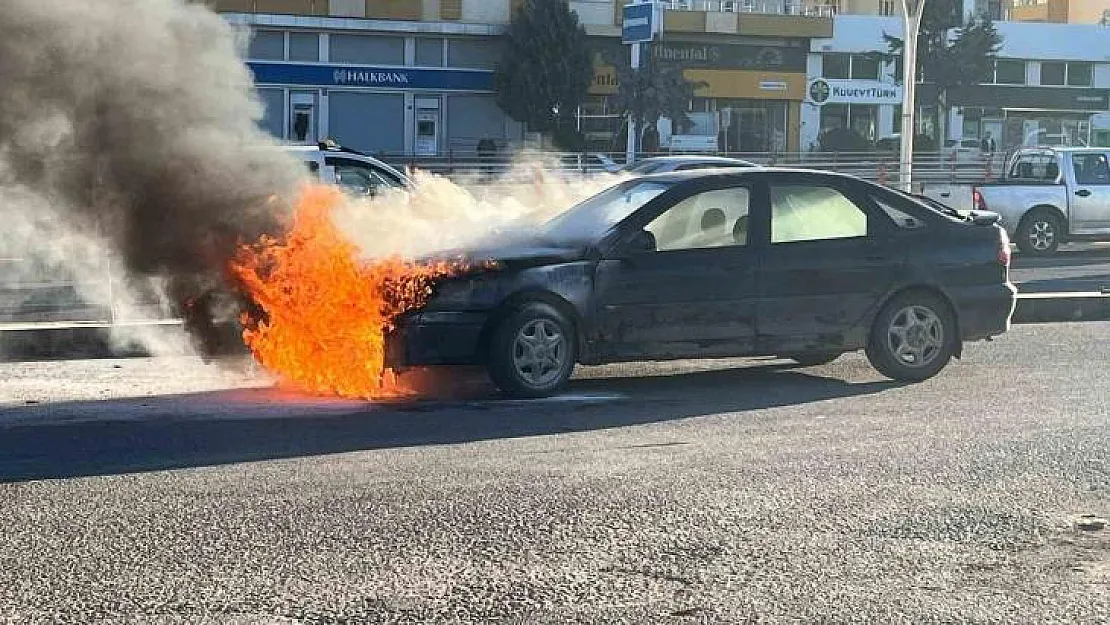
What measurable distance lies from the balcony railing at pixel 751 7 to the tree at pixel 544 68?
6556 mm

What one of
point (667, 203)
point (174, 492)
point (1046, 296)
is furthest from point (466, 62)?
point (174, 492)

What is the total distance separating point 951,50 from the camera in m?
56.6

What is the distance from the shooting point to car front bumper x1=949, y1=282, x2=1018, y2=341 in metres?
9.94

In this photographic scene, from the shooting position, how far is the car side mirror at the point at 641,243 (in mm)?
9305

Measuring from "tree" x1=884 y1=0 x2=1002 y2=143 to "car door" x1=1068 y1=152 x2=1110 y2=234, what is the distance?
1421 inches

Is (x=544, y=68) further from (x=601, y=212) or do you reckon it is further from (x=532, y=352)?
(x=532, y=352)

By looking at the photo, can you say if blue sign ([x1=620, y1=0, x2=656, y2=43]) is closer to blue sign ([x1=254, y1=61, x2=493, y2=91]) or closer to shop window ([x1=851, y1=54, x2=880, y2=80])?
blue sign ([x1=254, y1=61, x2=493, y2=91])

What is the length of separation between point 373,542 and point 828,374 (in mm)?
5451

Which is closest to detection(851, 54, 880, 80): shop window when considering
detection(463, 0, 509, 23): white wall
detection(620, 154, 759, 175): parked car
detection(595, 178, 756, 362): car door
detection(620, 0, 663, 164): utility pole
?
detection(620, 0, 663, 164): utility pole

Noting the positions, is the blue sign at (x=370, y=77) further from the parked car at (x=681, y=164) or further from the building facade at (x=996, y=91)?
the parked car at (x=681, y=164)

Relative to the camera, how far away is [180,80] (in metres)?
9.56

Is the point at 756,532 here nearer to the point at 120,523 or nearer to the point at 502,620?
Result: the point at 502,620

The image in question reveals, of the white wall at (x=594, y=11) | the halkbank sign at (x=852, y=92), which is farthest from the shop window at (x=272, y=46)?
the halkbank sign at (x=852, y=92)

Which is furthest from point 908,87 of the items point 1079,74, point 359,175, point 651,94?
point 1079,74
